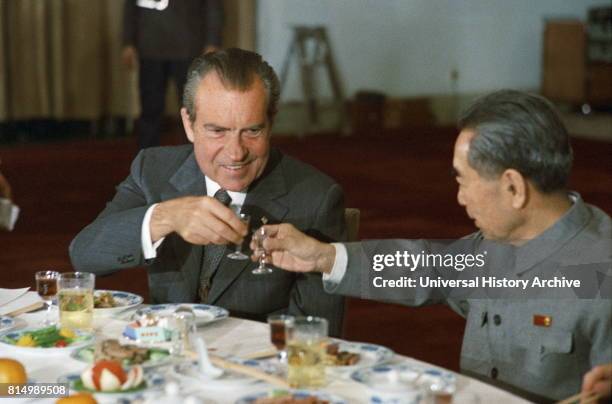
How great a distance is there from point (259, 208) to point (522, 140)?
91cm

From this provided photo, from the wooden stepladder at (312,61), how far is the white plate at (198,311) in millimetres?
8666

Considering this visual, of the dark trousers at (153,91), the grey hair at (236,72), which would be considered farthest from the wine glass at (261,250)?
the dark trousers at (153,91)

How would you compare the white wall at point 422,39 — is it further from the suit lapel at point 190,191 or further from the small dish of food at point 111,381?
the small dish of food at point 111,381

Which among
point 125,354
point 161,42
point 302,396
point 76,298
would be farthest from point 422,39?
point 302,396

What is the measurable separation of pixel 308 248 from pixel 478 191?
0.49 meters

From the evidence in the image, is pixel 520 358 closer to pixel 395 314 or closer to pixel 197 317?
pixel 197 317

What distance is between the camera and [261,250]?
275cm

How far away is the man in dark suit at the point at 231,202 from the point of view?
2.92m

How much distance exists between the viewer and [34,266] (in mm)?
6113

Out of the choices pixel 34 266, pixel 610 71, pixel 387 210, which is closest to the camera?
pixel 34 266

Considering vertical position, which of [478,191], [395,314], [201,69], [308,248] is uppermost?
[201,69]

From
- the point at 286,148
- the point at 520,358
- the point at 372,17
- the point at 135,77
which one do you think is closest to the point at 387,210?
the point at 286,148

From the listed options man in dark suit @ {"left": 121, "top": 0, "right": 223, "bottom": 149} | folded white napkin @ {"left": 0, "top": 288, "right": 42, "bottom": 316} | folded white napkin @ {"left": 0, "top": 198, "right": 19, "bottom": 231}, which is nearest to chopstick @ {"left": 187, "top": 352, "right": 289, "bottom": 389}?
folded white napkin @ {"left": 0, "top": 288, "right": 42, "bottom": 316}

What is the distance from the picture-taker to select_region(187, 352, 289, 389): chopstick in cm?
218
